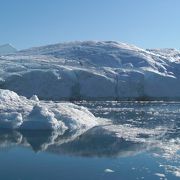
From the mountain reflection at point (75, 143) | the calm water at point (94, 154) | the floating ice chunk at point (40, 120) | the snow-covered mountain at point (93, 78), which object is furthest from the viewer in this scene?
the snow-covered mountain at point (93, 78)

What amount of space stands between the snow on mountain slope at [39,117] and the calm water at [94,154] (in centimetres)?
117

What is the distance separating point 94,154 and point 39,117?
7.96 metres

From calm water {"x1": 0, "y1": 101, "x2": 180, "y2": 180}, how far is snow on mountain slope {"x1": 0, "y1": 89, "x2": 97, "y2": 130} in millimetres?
1169

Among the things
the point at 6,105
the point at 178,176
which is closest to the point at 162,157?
the point at 178,176

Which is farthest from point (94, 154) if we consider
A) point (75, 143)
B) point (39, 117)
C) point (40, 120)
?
point (39, 117)

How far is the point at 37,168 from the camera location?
713 inches

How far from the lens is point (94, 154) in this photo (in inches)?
862

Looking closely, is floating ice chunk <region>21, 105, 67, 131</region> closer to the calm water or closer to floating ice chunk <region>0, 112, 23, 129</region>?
floating ice chunk <region>0, 112, 23, 129</region>

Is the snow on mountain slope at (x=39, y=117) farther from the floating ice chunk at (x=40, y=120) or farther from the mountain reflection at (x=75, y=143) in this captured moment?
the mountain reflection at (x=75, y=143)

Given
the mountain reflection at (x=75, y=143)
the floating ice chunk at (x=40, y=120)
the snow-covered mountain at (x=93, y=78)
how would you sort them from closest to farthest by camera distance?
the mountain reflection at (x=75, y=143), the floating ice chunk at (x=40, y=120), the snow-covered mountain at (x=93, y=78)

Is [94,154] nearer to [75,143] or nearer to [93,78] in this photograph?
[75,143]

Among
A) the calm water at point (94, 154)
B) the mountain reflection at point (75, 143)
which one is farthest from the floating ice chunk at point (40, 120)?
the calm water at point (94, 154)

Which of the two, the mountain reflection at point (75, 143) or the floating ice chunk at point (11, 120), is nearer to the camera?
the mountain reflection at point (75, 143)

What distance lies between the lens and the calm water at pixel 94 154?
17281mm
